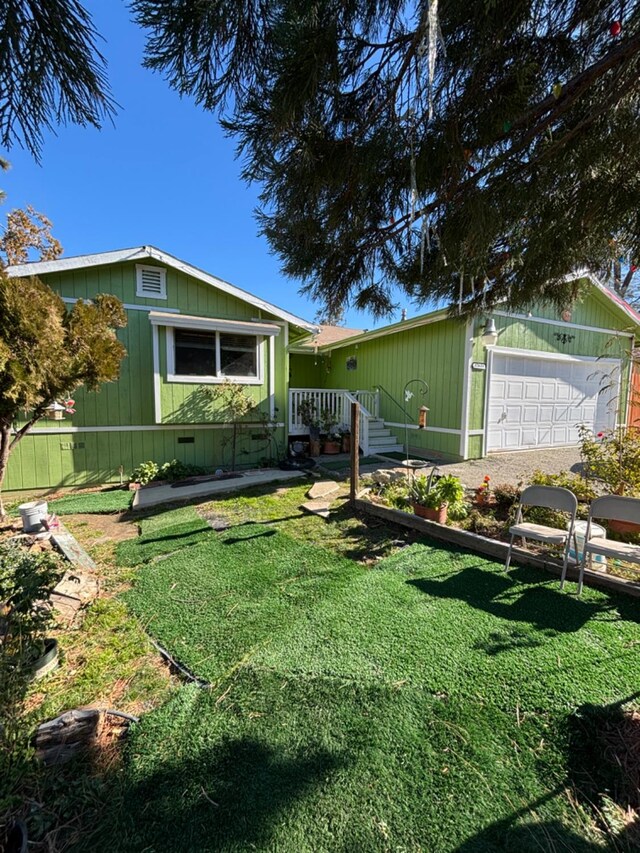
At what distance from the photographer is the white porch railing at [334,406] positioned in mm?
9219

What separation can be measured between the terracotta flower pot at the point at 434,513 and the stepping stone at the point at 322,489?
1.88m

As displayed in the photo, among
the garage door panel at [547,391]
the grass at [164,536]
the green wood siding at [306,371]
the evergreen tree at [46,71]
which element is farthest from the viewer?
the green wood siding at [306,371]

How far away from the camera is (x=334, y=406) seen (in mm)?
9961

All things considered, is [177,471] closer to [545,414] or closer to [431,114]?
[431,114]

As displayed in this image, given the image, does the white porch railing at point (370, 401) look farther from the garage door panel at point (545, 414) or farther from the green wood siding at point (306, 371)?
the garage door panel at point (545, 414)

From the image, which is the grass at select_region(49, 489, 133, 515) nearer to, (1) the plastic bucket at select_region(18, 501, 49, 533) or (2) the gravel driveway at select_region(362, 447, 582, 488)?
(1) the plastic bucket at select_region(18, 501, 49, 533)

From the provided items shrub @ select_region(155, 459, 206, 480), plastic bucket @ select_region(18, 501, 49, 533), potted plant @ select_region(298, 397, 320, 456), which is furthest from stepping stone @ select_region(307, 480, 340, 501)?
plastic bucket @ select_region(18, 501, 49, 533)

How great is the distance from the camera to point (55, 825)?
131 centimetres

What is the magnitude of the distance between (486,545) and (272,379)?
5.82 meters

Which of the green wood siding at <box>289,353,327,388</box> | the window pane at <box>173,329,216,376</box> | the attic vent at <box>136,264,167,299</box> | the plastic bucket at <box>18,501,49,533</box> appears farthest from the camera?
the green wood siding at <box>289,353,327,388</box>

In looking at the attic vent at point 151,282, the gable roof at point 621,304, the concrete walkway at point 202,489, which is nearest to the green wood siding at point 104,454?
the concrete walkway at point 202,489

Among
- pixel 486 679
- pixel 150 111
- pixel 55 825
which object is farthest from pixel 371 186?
pixel 55 825

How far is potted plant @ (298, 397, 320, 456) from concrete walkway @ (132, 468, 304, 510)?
196cm

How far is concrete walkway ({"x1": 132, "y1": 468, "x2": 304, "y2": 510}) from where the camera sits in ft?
18.7
